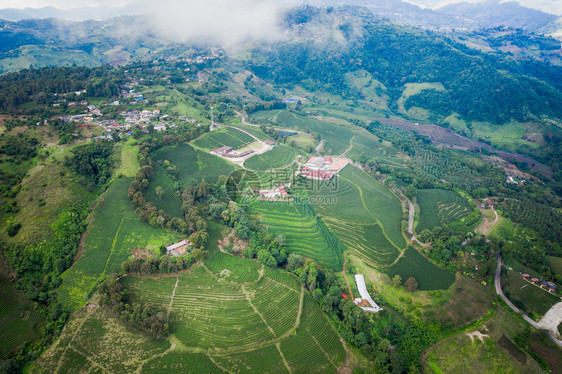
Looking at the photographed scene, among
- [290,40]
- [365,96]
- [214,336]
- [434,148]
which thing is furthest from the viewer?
[290,40]

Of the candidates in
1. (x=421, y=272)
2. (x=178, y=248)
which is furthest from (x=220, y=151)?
(x=421, y=272)

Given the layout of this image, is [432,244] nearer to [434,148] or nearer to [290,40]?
[434,148]

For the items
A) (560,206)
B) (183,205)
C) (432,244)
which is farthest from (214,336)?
(560,206)

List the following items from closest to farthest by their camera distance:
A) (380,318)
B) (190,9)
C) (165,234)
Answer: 1. (380,318)
2. (165,234)
3. (190,9)

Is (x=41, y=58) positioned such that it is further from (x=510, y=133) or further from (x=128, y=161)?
(x=510, y=133)

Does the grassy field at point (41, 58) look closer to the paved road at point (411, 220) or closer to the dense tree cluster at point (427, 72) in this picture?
the dense tree cluster at point (427, 72)

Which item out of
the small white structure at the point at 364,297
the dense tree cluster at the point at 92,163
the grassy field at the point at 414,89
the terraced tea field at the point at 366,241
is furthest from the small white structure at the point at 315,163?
the grassy field at the point at 414,89
